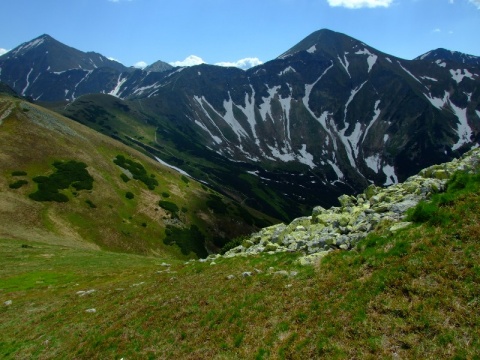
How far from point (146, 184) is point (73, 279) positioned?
57260 mm

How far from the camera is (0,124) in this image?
8325 cm

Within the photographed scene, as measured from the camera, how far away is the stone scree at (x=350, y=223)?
69.4ft

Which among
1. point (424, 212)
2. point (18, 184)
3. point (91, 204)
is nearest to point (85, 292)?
point (424, 212)

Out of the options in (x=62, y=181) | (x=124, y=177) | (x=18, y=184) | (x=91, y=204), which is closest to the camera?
(x=18, y=184)

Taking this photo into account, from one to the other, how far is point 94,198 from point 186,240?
22695 mm

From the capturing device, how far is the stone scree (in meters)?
21.1

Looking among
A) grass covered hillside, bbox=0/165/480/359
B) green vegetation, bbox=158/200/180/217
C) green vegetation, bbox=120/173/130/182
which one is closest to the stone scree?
grass covered hillside, bbox=0/165/480/359

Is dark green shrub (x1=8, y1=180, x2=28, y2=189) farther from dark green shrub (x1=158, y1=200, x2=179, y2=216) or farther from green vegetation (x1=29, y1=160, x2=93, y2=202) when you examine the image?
dark green shrub (x1=158, y1=200, x2=179, y2=216)

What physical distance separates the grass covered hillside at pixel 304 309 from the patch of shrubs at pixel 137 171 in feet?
215

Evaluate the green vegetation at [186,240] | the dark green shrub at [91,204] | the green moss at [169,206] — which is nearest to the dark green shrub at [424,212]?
the green vegetation at [186,240]

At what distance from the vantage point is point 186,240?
258 feet

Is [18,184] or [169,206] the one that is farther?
[169,206]

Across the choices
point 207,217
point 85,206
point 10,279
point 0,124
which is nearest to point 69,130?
point 0,124

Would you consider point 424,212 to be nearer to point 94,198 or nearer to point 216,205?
point 94,198
